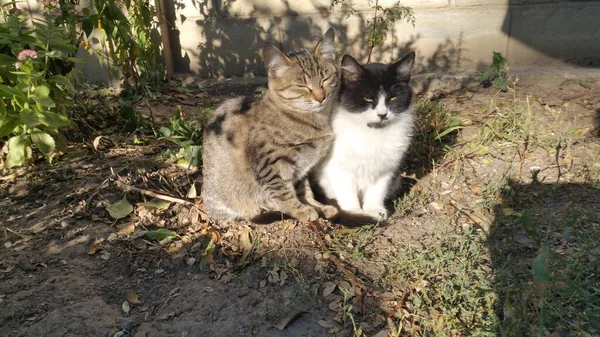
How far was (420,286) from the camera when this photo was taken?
2326 mm

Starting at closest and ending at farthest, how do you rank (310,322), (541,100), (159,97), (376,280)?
(310,322), (376,280), (541,100), (159,97)

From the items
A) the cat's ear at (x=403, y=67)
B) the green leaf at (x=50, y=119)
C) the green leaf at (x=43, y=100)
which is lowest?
the green leaf at (x=50, y=119)

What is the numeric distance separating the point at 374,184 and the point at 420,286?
1.00 meters

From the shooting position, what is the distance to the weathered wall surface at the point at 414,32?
4625 mm

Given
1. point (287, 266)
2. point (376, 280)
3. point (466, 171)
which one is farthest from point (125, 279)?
point (466, 171)

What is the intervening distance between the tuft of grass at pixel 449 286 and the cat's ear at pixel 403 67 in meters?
0.98

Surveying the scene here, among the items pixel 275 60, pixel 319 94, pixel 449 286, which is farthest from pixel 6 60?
pixel 449 286

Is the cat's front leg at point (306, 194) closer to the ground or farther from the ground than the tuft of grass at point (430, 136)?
closer to the ground

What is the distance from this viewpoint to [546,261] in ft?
7.04

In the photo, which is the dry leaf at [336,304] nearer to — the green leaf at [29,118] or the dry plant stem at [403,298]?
the dry plant stem at [403,298]

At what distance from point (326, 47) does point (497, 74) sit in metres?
2.11

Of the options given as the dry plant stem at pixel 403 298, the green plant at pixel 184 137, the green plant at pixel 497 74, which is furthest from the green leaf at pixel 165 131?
the green plant at pixel 497 74

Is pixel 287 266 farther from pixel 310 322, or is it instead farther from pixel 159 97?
pixel 159 97

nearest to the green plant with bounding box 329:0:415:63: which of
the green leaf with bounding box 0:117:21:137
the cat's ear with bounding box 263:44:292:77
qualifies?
the cat's ear with bounding box 263:44:292:77
